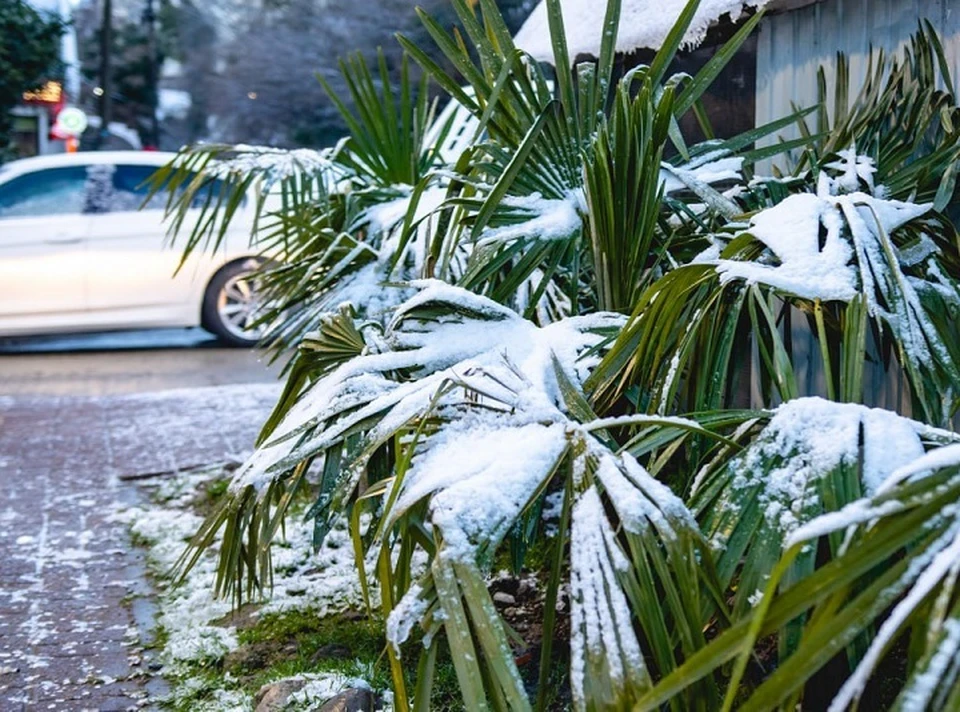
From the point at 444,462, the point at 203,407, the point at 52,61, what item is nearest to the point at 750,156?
the point at 444,462

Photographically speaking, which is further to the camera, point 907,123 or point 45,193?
point 45,193

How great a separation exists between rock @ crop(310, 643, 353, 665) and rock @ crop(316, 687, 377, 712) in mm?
437

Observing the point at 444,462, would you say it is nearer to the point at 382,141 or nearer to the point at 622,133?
the point at 622,133

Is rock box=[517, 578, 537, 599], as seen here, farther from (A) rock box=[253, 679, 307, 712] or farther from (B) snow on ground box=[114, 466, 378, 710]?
(A) rock box=[253, 679, 307, 712]

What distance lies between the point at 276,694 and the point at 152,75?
27.7m

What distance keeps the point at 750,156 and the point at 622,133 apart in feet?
1.57

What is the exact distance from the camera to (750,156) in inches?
124

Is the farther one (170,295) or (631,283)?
(170,295)

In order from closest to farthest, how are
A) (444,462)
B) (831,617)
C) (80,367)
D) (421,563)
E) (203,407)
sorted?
1. (831,617)
2. (444,462)
3. (421,563)
4. (203,407)
5. (80,367)

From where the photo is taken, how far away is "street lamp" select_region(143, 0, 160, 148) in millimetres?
28156

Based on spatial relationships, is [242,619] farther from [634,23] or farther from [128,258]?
[128,258]

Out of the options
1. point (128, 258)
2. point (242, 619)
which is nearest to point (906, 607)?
point (242, 619)

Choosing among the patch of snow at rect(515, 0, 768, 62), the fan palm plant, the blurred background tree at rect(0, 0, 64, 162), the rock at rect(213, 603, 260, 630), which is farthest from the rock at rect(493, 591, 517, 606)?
the blurred background tree at rect(0, 0, 64, 162)

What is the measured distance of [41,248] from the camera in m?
9.23
